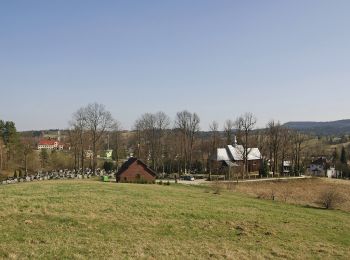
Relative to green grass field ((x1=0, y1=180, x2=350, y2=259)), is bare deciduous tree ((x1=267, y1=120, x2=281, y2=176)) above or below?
above

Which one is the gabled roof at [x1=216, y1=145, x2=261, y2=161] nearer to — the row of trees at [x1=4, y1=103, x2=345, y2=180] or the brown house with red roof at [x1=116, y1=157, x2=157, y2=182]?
the row of trees at [x1=4, y1=103, x2=345, y2=180]

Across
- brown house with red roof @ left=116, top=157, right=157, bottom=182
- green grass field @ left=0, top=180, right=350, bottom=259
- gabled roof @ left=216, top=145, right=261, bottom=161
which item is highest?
gabled roof @ left=216, top=145, right=261, bottom=161

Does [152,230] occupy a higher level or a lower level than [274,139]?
lower

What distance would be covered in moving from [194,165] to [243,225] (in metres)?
66.7

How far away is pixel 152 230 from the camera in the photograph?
21453mm

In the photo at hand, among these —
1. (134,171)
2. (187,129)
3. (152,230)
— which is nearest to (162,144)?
(187,129)

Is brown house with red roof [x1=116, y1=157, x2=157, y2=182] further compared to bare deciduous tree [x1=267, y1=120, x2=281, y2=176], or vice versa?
bare deciduous tree [x1=267, y1=120, x2=281, y2=176]

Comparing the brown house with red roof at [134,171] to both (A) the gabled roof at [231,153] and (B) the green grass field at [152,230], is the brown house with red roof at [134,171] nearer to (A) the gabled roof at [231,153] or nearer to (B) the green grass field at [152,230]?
(B) the green grass field at [152,230]

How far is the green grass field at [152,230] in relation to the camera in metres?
17.1

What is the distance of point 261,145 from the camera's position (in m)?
94.6

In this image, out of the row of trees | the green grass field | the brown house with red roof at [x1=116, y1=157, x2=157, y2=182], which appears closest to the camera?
the green grass field

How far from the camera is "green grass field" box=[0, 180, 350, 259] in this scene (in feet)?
56.0

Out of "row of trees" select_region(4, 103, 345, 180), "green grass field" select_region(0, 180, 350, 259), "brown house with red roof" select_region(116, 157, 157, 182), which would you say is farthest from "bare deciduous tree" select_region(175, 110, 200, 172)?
"green grass field" select_region(0, 180, 350, 259)

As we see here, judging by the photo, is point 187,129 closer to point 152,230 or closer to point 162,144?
point 162,144
